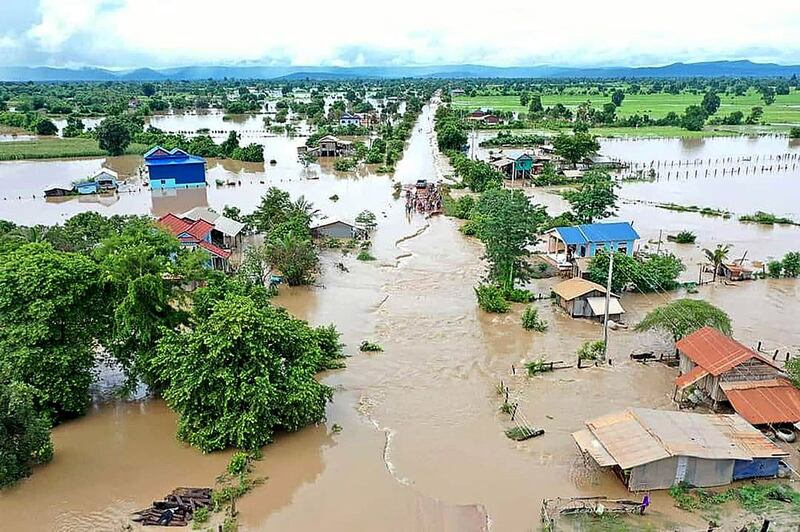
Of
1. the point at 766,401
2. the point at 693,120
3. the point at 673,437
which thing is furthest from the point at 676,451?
the point at 693,120

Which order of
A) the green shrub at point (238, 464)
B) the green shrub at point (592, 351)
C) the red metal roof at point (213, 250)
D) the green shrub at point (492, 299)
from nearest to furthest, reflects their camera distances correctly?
the green shrub at point (238, 464) → the green shrub at point (592, 351) → the green shrub at point (492, 299) → the red metal roof at point (213, 250)

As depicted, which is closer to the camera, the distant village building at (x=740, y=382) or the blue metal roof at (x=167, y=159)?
the distant village building at (x=740, y=382)

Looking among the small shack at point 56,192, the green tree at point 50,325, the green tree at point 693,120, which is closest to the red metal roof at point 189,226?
the green tree at point 50,325

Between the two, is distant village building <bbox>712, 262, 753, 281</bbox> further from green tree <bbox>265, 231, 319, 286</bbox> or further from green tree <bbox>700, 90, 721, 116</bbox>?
green tree <bbox>700, 90, 721, 116</bbox>

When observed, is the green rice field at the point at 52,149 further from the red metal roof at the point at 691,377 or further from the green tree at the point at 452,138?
the red metal roof at the point at 691,377

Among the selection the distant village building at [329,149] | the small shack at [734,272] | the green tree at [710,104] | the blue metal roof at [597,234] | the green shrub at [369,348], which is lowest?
the green shrub at [369,348]

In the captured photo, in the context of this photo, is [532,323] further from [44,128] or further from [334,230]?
[44,128]

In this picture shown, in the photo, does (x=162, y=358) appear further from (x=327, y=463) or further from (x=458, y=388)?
(x=458, y=388)
